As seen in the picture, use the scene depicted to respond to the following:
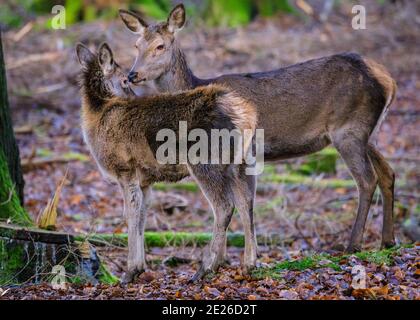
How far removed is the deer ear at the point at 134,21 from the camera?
973 cm

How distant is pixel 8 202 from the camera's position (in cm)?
849

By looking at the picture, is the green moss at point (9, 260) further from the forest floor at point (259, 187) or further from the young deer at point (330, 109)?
the young deer at point (330, 109)


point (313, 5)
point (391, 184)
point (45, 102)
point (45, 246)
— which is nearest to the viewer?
point (45, 246)

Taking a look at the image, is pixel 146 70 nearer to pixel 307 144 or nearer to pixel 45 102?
pixel 307 144

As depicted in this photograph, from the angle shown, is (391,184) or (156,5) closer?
(391,184)

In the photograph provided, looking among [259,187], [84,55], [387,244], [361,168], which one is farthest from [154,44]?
[387,244]

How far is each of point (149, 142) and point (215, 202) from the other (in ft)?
2.92

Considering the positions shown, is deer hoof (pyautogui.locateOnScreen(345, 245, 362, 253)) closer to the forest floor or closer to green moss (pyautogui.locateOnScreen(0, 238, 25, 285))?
the forest floor

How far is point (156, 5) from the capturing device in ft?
72.8

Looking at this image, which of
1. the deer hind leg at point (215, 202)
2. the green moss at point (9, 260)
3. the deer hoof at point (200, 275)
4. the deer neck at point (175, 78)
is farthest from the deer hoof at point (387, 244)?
the green moss at point (9, 260)

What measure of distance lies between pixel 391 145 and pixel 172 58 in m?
6.59

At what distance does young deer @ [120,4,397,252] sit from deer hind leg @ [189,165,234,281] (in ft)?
5.81

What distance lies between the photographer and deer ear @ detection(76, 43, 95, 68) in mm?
8102
